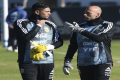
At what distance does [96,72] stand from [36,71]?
0.99 meters

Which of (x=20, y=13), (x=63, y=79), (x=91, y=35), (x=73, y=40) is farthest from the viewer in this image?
(x=20, y=13)

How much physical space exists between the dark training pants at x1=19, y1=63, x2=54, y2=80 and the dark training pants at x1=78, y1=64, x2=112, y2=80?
57 cm

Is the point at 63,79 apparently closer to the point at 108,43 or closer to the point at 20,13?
the point at 108,43

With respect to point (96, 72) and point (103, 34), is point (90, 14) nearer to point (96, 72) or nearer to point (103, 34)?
point (103, 34)

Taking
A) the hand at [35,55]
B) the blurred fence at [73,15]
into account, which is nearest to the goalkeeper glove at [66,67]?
the hand at [35,55]

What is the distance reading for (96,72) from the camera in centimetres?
558

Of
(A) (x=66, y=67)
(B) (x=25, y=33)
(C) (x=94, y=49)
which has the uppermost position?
(B) (x=25, y=33)

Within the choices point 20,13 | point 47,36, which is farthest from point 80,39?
point 20,13

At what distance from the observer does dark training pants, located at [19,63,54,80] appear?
559 centimetres

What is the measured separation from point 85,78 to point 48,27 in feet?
3.51

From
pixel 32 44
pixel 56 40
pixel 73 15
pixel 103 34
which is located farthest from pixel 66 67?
pixel 73 15

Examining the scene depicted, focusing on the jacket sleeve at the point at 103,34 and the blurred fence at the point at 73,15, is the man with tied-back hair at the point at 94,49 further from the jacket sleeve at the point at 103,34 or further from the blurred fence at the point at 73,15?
the blurred fence at the point at 73,15

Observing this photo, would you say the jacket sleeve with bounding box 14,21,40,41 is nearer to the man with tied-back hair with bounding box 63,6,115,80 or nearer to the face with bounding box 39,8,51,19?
the face with bounding box 39,8,51,19

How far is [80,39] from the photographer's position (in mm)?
5723
